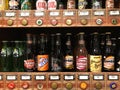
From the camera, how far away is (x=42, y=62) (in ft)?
5.76

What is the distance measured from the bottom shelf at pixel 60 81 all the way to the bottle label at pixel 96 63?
0.17 feet

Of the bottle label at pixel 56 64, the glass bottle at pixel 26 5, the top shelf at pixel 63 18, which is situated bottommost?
the bottle label at pixel 56 64

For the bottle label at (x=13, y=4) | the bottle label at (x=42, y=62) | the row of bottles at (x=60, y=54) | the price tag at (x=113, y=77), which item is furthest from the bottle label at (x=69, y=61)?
the bottle label at (x=13, y=4)

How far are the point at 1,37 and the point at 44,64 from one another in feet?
1.63

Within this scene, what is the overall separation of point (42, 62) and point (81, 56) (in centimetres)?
27

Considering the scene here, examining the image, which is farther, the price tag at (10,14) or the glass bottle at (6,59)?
the glass bottle at (6,59)

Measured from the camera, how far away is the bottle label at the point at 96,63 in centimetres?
172

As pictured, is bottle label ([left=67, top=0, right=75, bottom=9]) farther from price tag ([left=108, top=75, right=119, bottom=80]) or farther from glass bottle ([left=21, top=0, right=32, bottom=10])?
price tag ([left=108, top=75, right=119, bottom=80])

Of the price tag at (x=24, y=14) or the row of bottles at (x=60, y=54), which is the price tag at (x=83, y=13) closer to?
the row of bottles at (x=60, y=54)

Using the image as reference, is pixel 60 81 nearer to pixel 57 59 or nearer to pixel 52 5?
pixel 57 59

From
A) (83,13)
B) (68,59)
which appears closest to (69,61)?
(68,59)

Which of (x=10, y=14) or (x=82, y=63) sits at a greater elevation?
(x=10, y=14)

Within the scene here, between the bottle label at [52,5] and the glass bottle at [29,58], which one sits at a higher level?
the bottle label at [52,5]

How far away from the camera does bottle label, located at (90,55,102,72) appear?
1.72m
